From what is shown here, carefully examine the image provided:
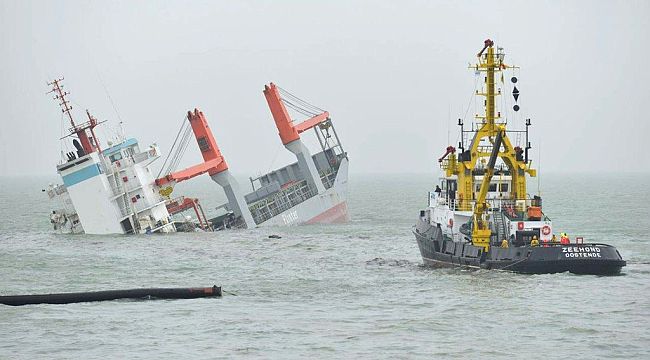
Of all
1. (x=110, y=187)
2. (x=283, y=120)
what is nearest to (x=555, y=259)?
(x=110, y=187)

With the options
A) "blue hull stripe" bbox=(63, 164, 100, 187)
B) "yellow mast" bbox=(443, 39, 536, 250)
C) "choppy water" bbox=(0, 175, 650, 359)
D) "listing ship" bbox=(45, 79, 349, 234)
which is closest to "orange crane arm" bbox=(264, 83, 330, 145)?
"listing ship" bbox=(45, 79, 349, 234)

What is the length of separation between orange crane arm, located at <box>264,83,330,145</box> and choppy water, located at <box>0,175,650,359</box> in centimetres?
1870

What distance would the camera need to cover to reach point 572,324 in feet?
92.5

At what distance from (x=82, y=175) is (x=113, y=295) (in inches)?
1042

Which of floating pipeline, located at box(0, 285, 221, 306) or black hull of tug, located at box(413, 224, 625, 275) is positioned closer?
floating pipeline, located at box(0, 285, 221, 306)

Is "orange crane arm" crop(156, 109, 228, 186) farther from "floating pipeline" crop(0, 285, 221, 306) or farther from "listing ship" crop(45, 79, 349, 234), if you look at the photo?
"floating pipeline" crop(0, 285, 221, 306)

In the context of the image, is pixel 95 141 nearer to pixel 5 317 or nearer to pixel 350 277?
pixel 350 277

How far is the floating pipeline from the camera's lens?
3231cm

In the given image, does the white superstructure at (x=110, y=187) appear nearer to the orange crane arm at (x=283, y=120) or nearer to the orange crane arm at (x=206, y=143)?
the orange crane arm at (x=206, y=143)

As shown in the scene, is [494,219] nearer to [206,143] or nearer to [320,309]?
[320,309]

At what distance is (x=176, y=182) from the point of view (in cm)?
6200

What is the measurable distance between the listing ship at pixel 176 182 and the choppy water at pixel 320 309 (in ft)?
29.4

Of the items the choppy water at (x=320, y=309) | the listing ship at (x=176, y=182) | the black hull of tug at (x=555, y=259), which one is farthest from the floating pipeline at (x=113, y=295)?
the listing ship at (x=176, y=182)

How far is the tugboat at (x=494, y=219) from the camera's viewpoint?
35.5 meters
